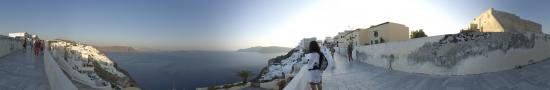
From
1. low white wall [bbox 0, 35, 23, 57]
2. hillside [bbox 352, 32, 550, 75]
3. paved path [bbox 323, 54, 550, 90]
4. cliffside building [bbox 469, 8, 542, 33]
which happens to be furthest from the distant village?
low white wall [bbox 0, 35, 23, 57]

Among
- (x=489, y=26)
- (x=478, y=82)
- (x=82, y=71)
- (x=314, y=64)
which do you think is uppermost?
(x=489, y=26)

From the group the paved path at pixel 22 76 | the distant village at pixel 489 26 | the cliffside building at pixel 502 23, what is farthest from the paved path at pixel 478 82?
the cliffside building at pixel 502 23

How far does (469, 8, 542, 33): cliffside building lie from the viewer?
2378 centimetres

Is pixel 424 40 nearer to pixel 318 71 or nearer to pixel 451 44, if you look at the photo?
pixel 451 44

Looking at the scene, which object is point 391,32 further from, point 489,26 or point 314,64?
point 314,64

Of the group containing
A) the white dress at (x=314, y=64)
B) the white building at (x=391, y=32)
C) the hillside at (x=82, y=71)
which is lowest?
the hillside at (x=82, y=71)

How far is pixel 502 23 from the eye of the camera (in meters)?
23.8

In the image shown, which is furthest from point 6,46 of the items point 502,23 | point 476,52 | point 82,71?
point 82,71

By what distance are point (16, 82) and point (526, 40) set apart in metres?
14.2

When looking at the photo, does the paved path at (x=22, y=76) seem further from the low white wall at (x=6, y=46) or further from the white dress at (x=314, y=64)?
the white dress at (x=314, y=64)

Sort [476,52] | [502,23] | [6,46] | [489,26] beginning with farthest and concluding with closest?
[489,26] → [502,23] → [6,46] → [476,52]

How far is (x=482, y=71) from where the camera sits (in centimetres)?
1052

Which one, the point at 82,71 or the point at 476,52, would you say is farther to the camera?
the point at 82,71

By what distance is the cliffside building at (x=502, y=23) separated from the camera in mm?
23781
